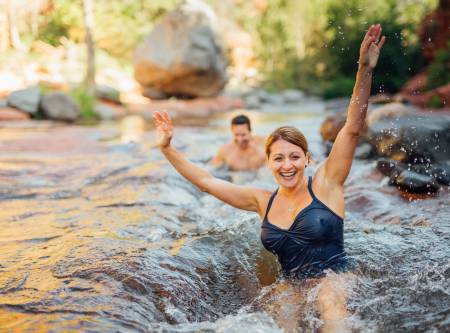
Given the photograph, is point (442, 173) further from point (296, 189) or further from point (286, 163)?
point (286, 163)

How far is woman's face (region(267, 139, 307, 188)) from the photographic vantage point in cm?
297

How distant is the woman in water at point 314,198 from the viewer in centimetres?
282

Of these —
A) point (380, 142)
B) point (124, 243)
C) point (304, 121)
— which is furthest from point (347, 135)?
point (304, 121)

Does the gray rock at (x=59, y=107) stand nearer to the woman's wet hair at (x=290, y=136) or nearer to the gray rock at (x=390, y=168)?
the gray rock at (x=390, y=168)

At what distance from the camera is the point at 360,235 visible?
13.7 ft

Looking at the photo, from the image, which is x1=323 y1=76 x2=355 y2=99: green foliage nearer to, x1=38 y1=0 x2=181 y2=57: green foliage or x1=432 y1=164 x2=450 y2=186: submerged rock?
x1=38 y1=0 x2=181 y2=57: green foliage

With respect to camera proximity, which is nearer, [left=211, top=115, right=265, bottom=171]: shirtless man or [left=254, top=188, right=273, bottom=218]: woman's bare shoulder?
[left=254, top=188, right=273, bottom=218]: woman's bare shoulder

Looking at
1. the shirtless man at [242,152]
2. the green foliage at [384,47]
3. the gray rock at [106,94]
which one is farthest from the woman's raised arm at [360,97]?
the green foliage at [384,47]

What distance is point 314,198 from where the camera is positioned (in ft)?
9.71

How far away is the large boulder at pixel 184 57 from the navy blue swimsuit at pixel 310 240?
17321 millimetres

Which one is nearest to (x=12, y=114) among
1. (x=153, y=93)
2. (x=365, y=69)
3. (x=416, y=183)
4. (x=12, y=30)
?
(x=153, y=93)

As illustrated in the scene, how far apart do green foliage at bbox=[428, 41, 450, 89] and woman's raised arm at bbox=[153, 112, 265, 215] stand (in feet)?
36.6

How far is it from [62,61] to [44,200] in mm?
19901

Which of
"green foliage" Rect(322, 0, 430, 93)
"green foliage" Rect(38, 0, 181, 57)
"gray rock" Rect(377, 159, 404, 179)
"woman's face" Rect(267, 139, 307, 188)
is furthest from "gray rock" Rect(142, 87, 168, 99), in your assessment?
"woman's face" Rect(267, 139, 307, 188)
